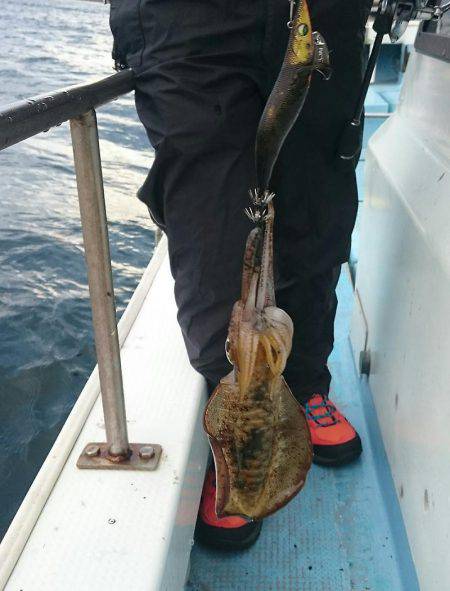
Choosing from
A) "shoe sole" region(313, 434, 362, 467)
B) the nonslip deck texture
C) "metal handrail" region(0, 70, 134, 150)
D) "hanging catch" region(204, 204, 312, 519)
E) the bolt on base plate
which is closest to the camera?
"metal handrail" region(0, 70, 134, 150)

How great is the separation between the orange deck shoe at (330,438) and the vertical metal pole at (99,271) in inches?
28.9

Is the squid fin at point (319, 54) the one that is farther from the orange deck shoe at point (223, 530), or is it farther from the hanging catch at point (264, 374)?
the orange deck shoe at point (223, 530)

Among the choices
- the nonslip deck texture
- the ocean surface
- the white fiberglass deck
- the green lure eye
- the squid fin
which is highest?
the green lure eye

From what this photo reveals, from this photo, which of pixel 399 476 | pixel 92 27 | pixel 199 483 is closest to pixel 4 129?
pixel 199 483

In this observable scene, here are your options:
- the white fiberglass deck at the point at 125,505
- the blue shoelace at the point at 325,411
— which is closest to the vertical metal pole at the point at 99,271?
the white fiberglass deck at the point at 125,505

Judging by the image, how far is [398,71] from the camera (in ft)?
18.1

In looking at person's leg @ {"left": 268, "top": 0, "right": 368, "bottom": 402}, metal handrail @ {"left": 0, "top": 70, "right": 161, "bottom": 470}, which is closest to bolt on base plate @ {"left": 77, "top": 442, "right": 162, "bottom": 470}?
metal handrail @ {"left": 0, "top": 70, "right": 161, "bottom": 470}

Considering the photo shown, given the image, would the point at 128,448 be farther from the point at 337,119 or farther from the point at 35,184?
the point at 35,184

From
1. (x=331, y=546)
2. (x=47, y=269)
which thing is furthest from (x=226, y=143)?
(x=47, y=269)

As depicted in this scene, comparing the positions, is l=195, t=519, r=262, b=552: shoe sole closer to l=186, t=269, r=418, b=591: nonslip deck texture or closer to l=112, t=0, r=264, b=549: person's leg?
l=186, t=269, r=418, b=591: nonslip deck texture

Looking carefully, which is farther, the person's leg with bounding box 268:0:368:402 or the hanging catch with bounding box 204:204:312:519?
the person's leg with bounding box 268:0:368:402

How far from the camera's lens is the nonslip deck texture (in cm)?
167

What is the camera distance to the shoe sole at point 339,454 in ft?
6.58

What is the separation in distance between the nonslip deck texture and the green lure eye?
4.50 feet
